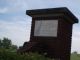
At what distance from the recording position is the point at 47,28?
21.8 metres

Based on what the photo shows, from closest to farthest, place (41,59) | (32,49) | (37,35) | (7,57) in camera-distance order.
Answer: (7,57)
(41,59)
(32,49)
(37,35)

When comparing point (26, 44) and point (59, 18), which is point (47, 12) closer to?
point (59, 18)

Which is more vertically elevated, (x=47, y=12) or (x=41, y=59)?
(x=47, y=12)

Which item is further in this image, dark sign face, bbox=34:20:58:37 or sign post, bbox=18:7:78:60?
dark sign face, bbox=34:20:58:37

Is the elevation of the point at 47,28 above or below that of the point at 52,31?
above

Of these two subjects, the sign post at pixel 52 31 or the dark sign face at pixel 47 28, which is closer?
the sign post at pixel 52 31

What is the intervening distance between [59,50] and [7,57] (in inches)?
346

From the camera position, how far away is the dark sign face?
70.7 ft

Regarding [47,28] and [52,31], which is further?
[47,28]

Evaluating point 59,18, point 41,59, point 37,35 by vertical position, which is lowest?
point 41,59

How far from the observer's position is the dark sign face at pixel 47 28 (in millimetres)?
21547

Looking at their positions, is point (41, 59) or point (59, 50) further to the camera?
point (59, 50)

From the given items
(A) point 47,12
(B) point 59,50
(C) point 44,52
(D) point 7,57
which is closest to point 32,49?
(C) point 44,52

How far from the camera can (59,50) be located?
69.1 feet
